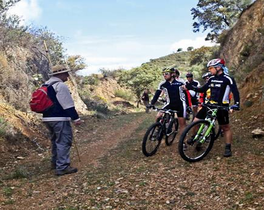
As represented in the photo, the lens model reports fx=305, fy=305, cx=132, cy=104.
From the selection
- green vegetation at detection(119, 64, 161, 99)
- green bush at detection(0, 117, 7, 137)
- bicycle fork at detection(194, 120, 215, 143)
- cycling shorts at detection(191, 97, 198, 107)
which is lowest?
bicycle fork at detection(194, 120, 215, 143)

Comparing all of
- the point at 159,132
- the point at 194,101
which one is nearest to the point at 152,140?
the point at 159,132

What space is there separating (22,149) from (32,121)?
8.09 feet

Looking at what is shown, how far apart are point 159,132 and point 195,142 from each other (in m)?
1.24

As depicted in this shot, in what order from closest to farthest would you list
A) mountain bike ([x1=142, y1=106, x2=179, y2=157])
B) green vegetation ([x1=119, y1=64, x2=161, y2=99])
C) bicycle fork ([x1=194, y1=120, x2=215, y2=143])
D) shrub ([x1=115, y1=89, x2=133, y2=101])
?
bicycle fork ([x1=194, y1=120, x2=215, y2=143])
mountain bike ([x1=142, y1=106, x2=179, y2=157])
green vegetation ([x1=119, y1=64, x2=161, y2=99])
shrub ([x1=115, y1=89, x2=133, y2=101])

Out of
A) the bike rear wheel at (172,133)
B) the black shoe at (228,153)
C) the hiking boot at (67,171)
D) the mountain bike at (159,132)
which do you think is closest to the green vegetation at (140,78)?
the bike rear wheel at (172,133)

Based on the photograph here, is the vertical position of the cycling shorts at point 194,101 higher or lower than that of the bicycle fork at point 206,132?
higher

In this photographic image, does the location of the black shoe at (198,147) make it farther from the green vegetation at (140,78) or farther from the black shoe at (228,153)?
the green vegetation at (140,78)

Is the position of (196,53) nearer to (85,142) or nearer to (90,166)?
(85,142)

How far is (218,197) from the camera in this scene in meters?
4.24

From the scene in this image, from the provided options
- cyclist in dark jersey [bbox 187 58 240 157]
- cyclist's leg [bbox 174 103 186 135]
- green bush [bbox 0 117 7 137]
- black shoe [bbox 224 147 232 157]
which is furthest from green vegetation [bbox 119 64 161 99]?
black shoe [bbox 224 147 232 157]

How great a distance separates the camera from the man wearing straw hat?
6094 millimetres

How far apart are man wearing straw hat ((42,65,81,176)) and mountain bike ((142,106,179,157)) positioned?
1656mm

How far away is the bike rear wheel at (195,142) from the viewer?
5934 millimetres

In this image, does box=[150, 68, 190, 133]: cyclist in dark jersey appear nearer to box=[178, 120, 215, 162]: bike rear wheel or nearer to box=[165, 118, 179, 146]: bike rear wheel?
box=[165, 118, 179, 146]: bike rear wheel
